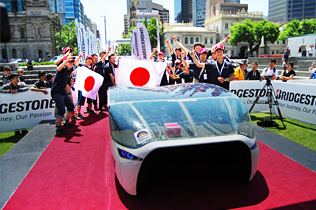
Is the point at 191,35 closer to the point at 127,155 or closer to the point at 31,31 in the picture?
the point at 31,31

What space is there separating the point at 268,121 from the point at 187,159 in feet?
16.0

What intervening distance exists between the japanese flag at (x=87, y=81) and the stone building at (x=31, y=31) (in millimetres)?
91803

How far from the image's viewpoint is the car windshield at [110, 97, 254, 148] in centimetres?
335

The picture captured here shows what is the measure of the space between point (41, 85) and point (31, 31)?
318ft

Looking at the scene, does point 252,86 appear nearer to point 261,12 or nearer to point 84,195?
point 84,195

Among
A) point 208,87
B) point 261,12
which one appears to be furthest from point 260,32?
point 208,87

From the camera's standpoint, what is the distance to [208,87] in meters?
4.53

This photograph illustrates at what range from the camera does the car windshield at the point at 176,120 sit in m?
3.35

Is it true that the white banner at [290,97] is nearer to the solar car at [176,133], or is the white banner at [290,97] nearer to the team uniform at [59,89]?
the solar car at [176,133]

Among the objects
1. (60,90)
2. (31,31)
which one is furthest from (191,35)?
(60,90)

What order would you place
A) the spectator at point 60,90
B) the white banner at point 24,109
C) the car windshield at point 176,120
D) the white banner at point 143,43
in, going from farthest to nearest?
1. the white banner at point 143,43
2. the white banner at point 24,109
3. the spectator at point 60,90
4. the car windshield at point 176,120

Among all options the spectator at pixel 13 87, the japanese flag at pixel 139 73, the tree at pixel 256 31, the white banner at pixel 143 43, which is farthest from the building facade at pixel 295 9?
the spectator at pixel 13 87

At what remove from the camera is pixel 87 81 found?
28.3 feet

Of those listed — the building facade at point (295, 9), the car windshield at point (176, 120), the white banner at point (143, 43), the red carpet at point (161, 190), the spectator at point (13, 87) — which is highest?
the building facade at point (295, 9)
